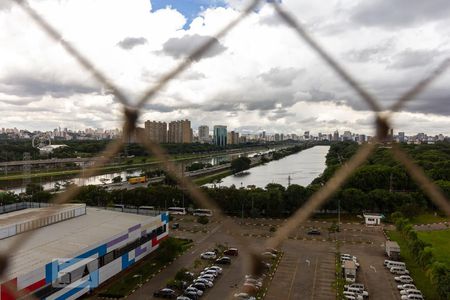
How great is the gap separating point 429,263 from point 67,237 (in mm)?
6732

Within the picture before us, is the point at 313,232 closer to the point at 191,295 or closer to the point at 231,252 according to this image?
the point at 231,252

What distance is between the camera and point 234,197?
517 inches

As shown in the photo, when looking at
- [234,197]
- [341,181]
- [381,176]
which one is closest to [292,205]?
[234,197]

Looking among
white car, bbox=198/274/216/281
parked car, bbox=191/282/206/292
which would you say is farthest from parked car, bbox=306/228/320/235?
parked car, bbox=191/282/206/292

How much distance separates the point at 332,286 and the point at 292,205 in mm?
6010

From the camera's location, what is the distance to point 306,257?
877 centimetres

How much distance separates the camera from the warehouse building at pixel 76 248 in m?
5.25

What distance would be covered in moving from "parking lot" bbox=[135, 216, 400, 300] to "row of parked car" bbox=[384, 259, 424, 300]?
0.12 meters

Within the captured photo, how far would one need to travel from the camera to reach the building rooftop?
5.45 m

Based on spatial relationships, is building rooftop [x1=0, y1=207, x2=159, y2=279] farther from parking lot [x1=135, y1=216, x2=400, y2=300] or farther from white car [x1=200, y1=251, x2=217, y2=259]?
parking lot [x1=135, y1=216, x2=400, y2=300]

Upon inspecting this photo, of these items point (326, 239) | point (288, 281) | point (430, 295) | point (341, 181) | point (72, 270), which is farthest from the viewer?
point (326, 239)

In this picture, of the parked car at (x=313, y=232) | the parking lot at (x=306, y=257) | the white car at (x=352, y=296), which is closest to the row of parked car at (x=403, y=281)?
the parking lot at (x=306, y=257)

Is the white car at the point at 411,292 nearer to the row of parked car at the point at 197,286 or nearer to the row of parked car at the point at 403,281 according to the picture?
the row of parked car at the point at 403,281

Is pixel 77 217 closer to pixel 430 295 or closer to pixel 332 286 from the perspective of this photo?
pixel 332 286
